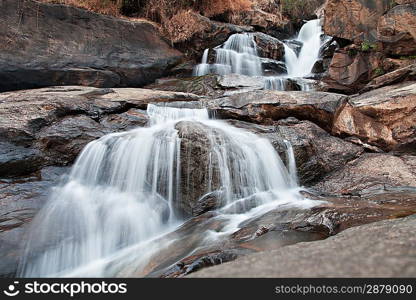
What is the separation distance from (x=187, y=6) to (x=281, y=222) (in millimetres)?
10127

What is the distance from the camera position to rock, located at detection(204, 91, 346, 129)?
20.4 feet

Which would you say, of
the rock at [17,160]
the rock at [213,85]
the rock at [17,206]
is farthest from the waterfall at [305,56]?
the rock at [17,206]

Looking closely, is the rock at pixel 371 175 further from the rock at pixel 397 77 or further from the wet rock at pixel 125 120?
the wet rock at pixel 125 120

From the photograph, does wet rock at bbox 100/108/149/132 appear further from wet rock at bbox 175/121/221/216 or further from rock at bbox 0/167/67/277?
wet rock at bbox 175/121/221/216

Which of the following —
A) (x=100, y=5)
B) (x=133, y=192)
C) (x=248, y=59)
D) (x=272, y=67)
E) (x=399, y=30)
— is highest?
(x=100, y=5)

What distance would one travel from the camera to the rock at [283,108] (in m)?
6.23

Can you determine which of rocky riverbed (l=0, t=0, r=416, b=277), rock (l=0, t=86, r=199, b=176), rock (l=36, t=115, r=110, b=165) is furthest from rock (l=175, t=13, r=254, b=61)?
rock (l=36, t=115, r=110, b=165)

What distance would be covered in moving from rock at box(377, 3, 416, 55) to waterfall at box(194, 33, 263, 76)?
3.77 metres

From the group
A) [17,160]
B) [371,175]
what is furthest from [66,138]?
[371,175]

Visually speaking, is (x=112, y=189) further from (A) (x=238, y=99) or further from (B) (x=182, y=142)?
(A) (x=238, y=99)

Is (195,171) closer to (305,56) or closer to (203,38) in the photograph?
(203,38)

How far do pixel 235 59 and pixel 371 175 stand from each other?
254 inches

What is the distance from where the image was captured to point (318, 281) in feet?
4.70

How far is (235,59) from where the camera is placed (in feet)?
33.8
